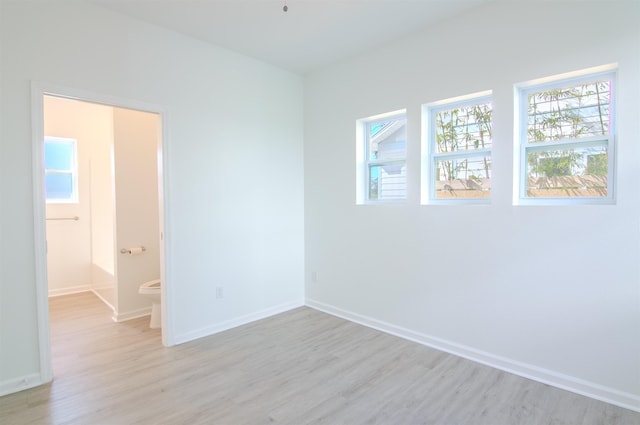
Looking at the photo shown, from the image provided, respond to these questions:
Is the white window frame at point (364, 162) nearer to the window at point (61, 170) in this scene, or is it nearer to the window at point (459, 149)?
the window at point (459, 149)

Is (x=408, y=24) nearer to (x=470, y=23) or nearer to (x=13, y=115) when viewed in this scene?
(x=470, y=23)

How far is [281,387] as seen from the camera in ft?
7.61

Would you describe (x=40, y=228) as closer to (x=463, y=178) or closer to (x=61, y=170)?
(x=61, y=170)

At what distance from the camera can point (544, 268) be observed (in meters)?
2.35

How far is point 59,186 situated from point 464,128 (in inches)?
217

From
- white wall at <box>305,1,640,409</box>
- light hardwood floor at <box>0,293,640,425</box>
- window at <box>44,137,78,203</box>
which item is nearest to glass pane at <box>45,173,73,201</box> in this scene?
window at <box>44,137,78,203</box>

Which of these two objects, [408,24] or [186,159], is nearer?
[408,24]

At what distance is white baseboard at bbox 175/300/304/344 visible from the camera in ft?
10.2

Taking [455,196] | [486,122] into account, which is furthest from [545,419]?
[486,122]

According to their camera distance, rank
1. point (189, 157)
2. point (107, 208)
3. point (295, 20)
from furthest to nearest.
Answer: point (107, 208) → point (189, 157) → point (295, 20)

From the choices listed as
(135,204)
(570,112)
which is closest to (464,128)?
(570,112)

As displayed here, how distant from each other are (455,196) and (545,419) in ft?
5.55

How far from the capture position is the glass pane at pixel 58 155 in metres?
4.75

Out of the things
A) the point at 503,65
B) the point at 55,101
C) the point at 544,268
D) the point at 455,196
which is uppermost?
the point at 55,101
